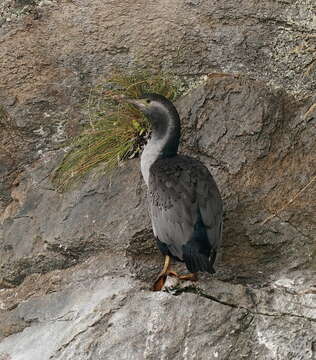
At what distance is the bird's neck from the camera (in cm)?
630

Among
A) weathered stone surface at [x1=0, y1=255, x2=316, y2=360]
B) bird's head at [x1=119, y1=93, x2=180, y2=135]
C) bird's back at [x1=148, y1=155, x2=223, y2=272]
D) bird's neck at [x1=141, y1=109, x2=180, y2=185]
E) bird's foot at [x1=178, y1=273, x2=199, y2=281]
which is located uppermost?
bird's head at [x1=119, y1=93, x2=180, y2=135]

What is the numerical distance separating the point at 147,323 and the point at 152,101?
1944 millimetres

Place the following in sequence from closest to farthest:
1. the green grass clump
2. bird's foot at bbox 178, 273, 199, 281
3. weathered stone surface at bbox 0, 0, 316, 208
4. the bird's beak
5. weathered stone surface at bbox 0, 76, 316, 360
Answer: weathered stone surface at bbox 0, 76, 316, 360 → bird's foot at bbox 178, 273, 199, 281 → the bird's beak → the green grass clump → weathered stone surface at bbox 0, 0, 316, 208

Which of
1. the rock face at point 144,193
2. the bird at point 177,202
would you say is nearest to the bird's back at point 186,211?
the bird at point 177,202

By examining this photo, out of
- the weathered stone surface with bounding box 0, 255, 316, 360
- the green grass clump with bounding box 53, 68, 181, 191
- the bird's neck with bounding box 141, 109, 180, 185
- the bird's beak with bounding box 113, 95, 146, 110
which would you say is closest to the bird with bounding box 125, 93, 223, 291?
the bird's neck with bounding box 141, 109, 180, 185

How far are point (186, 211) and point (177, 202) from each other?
122 mm

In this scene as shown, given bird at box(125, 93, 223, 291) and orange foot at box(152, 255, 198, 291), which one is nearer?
bird at box(125, 93, 223, 291)

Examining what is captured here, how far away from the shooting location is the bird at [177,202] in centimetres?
549

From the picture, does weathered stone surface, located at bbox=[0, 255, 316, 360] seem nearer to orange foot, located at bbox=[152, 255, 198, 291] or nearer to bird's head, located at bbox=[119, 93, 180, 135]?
orange foot, located at bbox=[152, 255, 198, 291]

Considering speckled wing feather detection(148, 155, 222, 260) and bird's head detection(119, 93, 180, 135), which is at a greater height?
bird's head detection(119, 93, 180, 135)

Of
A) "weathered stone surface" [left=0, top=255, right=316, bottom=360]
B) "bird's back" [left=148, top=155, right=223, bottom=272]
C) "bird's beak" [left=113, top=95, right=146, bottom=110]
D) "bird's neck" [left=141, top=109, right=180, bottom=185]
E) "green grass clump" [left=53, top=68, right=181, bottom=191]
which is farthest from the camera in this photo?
"green grass clump" [left=53, top=68, right=181, bottom=191]

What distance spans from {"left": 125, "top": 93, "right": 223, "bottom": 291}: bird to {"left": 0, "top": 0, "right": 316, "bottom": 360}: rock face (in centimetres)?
29

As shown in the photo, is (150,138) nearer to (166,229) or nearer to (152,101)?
(152,101)

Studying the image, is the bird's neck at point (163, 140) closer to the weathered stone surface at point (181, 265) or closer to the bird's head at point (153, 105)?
the bird's head at point (153, 105)
